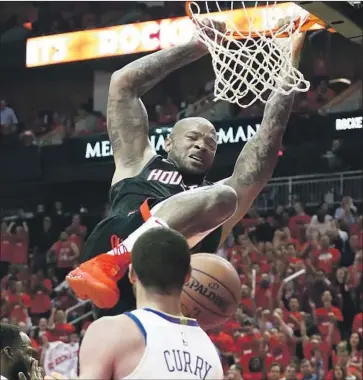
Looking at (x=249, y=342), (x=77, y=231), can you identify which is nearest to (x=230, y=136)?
(x=77, y=231)

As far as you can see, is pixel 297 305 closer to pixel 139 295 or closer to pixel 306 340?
pixel 306 340

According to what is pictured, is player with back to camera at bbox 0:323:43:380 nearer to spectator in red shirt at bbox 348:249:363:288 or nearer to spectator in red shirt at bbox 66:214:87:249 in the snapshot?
spectator in red shirt at bbox 348:249:363:288

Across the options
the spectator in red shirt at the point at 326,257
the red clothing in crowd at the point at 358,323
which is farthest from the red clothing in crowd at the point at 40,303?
the red clothing in crowd at the point at 358,323

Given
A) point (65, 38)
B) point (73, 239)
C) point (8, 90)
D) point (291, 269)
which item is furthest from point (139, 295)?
point (8, 90)

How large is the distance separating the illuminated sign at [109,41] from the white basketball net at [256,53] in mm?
8566

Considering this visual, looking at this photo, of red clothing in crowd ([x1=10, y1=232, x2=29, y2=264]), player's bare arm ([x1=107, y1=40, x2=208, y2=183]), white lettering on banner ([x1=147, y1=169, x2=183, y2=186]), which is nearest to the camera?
white lettering on banner ([x1=147, y1=169, x2=183, y2=186])

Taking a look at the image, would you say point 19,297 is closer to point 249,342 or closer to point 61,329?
Result: point 61,329

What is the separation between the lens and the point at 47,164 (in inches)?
660

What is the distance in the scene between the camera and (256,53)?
511 cm

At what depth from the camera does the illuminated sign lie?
14883mm

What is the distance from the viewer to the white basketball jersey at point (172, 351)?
8.89 feet

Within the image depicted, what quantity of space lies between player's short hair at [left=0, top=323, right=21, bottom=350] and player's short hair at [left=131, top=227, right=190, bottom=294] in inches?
32.5

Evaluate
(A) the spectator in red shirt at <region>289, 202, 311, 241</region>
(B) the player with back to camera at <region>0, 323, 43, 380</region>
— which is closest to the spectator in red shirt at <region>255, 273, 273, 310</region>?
(A) the spectator in red shirt at <region>289, 202, 311, 241</region>

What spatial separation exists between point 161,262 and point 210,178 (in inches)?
509
